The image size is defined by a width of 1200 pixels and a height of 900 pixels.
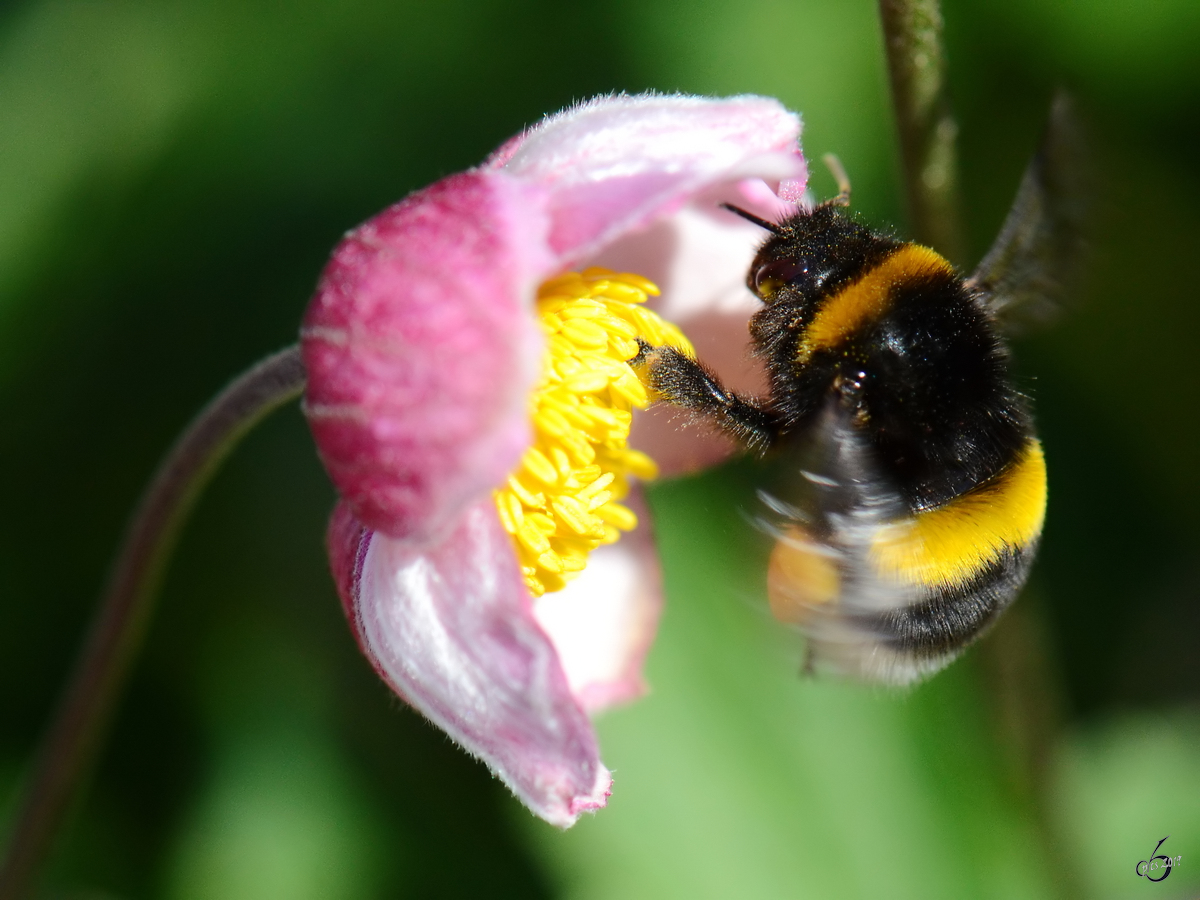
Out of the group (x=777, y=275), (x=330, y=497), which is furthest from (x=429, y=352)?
(x=330, y=497)

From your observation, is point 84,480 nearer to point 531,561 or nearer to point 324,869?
point 324,869

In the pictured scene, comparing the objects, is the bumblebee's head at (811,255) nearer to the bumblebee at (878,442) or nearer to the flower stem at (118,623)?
the bumblebee at (878,442)

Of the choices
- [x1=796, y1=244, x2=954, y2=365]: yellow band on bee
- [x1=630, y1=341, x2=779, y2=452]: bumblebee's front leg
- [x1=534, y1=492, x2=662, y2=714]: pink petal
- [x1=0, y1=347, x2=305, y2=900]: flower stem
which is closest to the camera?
[x1=796, y1=244, x2=954, y2=365]: yellow band on bee

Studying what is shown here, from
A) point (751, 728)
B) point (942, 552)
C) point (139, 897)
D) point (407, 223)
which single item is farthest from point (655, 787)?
point (407, 223)

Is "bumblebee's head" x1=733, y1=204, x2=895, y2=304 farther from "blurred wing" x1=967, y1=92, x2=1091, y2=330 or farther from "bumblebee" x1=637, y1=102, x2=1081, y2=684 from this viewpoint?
"blurred wing" x1=967, y1=92, x2=1091, y2=330

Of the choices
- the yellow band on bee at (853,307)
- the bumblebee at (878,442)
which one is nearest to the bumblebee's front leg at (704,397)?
the bumblebee at (878,442)

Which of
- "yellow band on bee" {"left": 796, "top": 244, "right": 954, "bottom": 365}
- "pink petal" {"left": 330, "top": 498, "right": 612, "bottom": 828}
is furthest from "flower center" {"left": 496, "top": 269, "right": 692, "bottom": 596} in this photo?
"yellow band on bee" {"left": 796, "top": 244, "right": 954, "bottom": 365}
